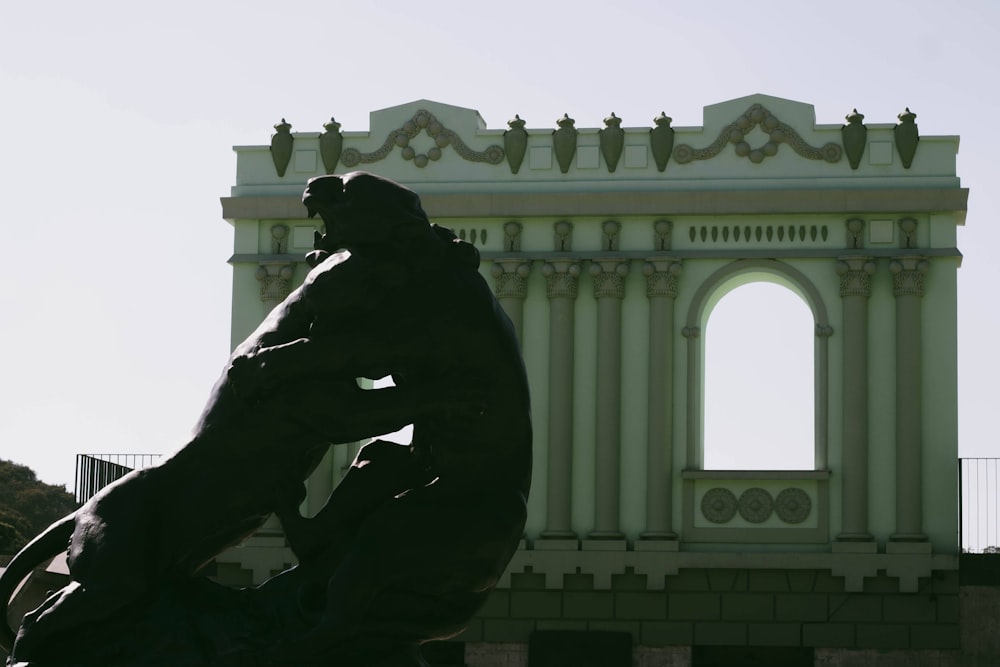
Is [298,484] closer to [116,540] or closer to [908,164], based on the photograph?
[116,540]

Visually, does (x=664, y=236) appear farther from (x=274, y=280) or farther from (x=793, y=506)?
(x=274, y=280)

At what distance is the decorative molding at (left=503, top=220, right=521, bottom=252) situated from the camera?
81.6 ft

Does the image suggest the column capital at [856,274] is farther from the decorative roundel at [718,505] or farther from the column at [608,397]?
the decorative roundel at [718,505]

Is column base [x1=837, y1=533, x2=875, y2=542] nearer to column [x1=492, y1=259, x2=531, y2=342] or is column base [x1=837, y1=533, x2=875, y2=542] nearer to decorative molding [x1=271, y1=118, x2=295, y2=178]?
column [x1=492, y1=259, x2=531, y2=342]

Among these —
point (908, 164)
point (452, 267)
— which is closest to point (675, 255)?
point (908, 164)

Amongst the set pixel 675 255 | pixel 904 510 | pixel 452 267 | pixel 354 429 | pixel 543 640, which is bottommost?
pixel 543 640

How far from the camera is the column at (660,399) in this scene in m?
23.8

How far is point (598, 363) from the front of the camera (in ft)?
80.2

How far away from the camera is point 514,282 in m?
24.8

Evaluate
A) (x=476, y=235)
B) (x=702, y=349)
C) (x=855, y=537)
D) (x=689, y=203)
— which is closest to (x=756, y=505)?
(x=855, y=537)

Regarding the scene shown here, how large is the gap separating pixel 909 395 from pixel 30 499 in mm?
23282

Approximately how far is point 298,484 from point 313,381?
435mm

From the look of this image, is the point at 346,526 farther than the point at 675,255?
No

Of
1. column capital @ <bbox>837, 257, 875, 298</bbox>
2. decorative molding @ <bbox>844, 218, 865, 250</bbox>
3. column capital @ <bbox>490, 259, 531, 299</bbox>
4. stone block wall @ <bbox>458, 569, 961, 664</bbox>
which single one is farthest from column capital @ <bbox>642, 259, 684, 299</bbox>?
stone block wall @ <bbox>458, 569, 961, 664</bbox>
